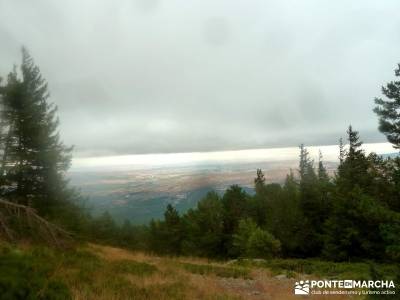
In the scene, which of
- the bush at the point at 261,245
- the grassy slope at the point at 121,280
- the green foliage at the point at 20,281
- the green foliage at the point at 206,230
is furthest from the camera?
the green foliage at the point at 206,230

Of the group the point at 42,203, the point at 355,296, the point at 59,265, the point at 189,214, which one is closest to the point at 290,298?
the point at 355,296

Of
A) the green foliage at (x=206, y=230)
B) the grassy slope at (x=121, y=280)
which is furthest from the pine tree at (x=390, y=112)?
the green foliage at (x=206, y=230)

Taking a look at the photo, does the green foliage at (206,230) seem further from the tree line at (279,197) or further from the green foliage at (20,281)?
the green foliage at (20,281)

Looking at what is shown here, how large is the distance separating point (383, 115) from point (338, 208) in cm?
997

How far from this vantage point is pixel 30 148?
69.5 feet

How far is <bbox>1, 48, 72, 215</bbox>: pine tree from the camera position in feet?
66.8

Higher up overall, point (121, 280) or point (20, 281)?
point (20, 281)

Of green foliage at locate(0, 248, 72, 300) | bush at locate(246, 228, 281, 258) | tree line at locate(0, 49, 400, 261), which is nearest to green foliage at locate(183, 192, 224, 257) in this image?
tree line at locate(0, 49, 400, 261)

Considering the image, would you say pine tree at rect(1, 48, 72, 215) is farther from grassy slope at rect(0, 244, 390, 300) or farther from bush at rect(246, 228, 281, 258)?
bush at rect(246, 228, 281, 258)

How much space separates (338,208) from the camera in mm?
30266

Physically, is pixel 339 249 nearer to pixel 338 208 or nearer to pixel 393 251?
pixel 338 208

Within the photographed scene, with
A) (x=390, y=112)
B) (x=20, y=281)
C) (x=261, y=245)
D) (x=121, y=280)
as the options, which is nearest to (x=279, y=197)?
(x=261, y=245)

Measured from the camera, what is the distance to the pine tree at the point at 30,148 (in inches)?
802

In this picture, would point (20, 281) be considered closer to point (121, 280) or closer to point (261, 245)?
point (121, 280)
